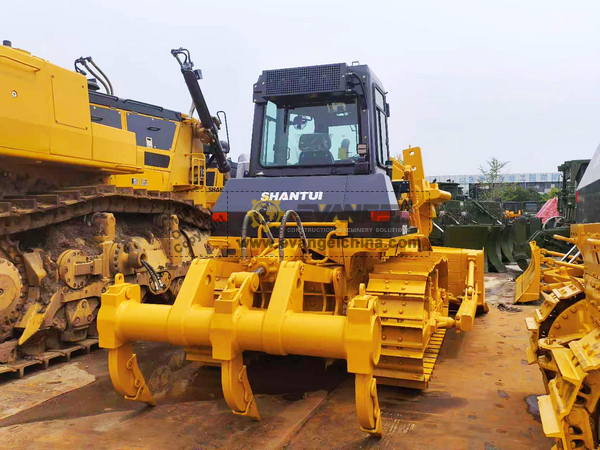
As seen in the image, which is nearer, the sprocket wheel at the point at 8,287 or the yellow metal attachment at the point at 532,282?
the sprocket wheel at the point at 8,287

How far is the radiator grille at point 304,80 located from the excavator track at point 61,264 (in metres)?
2.45

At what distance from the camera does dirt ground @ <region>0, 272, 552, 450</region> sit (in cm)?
386

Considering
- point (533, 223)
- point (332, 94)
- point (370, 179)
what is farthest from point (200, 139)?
point (533, 223)

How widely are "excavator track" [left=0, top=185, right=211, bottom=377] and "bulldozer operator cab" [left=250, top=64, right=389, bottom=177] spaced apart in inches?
75.1

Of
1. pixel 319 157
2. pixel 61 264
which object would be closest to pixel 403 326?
pixel 319 157

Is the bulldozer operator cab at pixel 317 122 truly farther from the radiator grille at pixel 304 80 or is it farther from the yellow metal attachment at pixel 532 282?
the yellow metal attachment at pixel 532 282

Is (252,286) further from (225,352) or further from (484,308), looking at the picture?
(484,308)

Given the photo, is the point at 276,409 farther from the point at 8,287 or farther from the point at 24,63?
the point at 24,63

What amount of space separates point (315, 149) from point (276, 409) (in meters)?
2.61

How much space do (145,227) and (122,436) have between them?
14.9 ft

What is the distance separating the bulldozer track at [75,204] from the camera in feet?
18.7

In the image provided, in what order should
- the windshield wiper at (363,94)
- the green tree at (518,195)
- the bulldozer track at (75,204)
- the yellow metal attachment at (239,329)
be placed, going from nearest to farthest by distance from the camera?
the yellow metal attachment at (239,329), the windshield wiper at (363,94), the bulldozer track at (75,204), the green tree at (518,195)

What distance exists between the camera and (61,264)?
6176mm

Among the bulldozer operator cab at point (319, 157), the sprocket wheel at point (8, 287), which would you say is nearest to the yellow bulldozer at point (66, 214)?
the sprocket wheel at point (8, 287)
